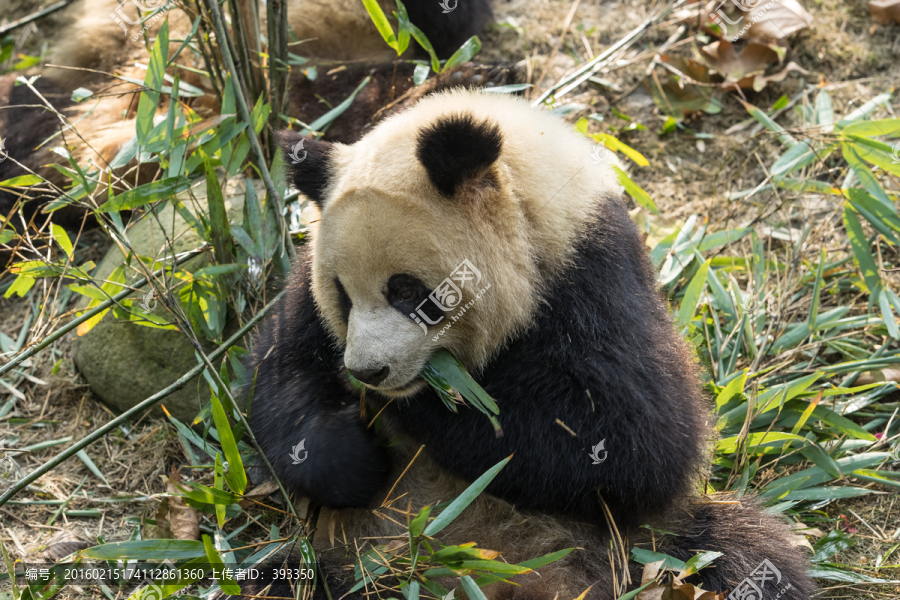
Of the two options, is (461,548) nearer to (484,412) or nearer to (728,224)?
(484,412)

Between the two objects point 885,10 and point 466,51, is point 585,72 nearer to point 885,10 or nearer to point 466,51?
point 466,51

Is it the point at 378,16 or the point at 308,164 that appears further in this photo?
the point at 378,16

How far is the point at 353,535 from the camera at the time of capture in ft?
9.52

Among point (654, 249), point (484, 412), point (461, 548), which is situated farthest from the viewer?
point (654, 249)

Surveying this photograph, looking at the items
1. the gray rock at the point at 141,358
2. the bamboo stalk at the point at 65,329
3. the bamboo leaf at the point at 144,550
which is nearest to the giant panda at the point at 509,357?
the bamboo leaf at the point at 144,550

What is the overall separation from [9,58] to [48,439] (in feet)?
13.1

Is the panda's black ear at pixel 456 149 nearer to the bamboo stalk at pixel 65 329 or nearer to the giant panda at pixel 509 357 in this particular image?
the giant panda at pixel 509 357

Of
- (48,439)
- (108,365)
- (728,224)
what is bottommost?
(48,439)

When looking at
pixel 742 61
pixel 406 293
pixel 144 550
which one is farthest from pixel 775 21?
pixel 144 550

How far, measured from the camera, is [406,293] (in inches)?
96.9

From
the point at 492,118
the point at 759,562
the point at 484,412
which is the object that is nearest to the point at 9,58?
the point at 492,118

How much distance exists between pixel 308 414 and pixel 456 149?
51.1 inches

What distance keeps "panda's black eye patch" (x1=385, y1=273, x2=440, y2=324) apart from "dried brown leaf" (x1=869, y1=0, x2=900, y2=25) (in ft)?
14.5

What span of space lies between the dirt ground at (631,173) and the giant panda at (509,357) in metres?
0.96
